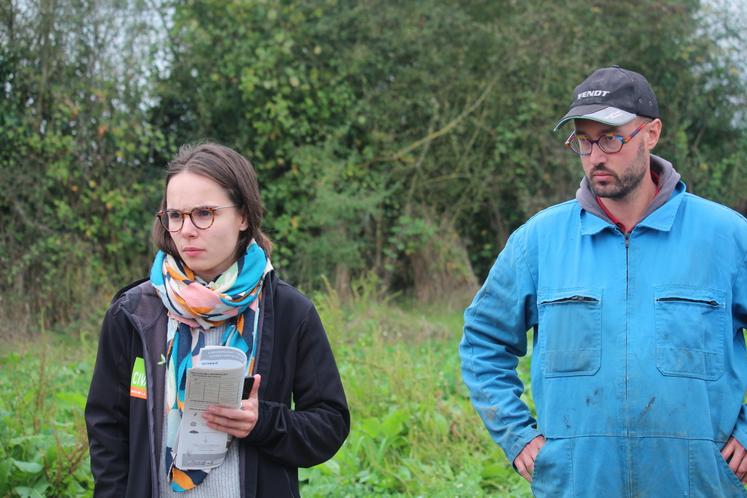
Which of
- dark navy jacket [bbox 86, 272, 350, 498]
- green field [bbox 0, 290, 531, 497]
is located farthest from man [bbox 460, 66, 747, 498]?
green field [bbox 0, 290, 531, 497]

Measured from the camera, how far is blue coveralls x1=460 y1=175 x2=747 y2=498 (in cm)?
258

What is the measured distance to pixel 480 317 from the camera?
2.99m

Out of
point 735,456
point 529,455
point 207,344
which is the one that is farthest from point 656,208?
point 207,344

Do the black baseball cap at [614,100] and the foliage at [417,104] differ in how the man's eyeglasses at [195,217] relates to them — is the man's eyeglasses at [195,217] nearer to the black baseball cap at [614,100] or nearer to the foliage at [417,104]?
the black baseball cap at [614,100]

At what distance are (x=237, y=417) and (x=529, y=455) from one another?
0.97 metres

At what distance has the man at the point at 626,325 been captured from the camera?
2588 mm

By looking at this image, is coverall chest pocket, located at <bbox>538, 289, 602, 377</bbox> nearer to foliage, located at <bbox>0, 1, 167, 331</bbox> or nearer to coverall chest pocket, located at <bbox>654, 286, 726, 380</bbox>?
coverall chest pocket, located at <bbox>654, 286, 726, 380</bbox>

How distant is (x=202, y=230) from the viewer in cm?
264

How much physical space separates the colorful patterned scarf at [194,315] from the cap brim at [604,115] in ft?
3.64

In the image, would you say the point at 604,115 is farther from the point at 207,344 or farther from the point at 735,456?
the point at 207,344

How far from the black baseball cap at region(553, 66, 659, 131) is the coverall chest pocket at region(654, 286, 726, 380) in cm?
57

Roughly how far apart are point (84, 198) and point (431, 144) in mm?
4756

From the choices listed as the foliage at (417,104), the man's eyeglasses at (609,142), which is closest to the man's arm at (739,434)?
the man's eyeglasses at (609,142)

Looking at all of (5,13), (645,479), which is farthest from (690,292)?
(5,13)
